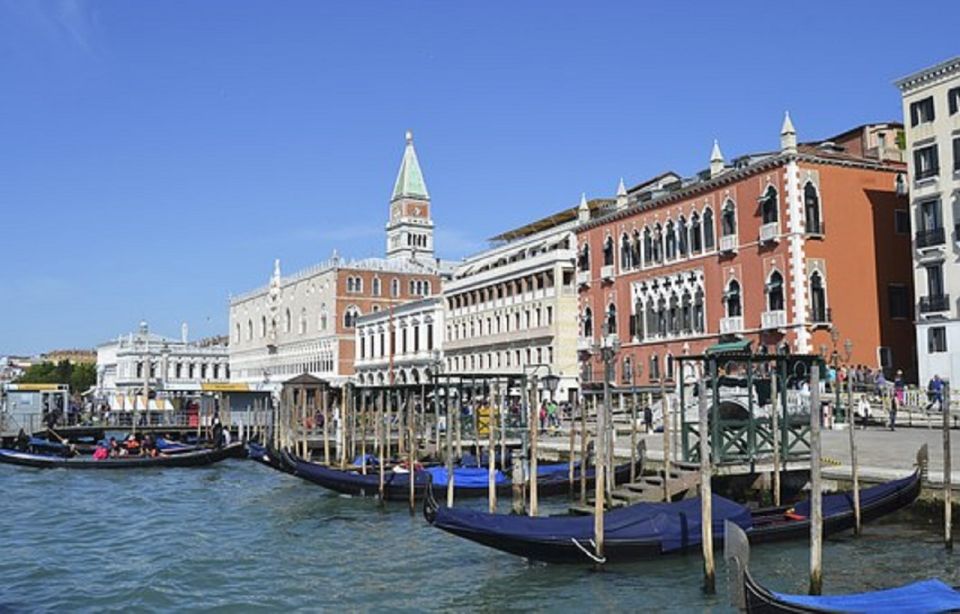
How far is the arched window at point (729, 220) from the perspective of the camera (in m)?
29.9

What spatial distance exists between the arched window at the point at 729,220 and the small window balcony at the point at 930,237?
16.9 feet

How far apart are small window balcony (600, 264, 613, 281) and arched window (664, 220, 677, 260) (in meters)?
3.55

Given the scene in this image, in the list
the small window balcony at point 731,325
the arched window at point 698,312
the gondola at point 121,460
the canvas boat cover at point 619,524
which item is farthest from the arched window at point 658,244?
the canvas boat cover at point 619,524

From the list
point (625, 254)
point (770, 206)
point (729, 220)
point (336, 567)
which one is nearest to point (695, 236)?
point (729, 220)

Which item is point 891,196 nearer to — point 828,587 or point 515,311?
point 515,311

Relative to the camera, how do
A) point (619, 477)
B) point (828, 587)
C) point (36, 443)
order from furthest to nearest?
point (36, 443) < point (619, 477) < point (828, 587)

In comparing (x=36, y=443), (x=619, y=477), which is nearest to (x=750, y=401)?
(x=619, y=477)

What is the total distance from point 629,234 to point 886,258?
8895mm

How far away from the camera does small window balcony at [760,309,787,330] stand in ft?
91.6

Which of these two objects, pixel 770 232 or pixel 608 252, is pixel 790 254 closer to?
pixel 770 232

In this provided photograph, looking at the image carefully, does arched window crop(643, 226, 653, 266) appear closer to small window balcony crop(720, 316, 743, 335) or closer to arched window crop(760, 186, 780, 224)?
small window balcony crop(720, 316, 743, 335)

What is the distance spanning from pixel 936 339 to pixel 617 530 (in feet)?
58.3

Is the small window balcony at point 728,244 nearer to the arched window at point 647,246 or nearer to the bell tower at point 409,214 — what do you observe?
the arched window at point 647,246

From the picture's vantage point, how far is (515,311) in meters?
43.2
